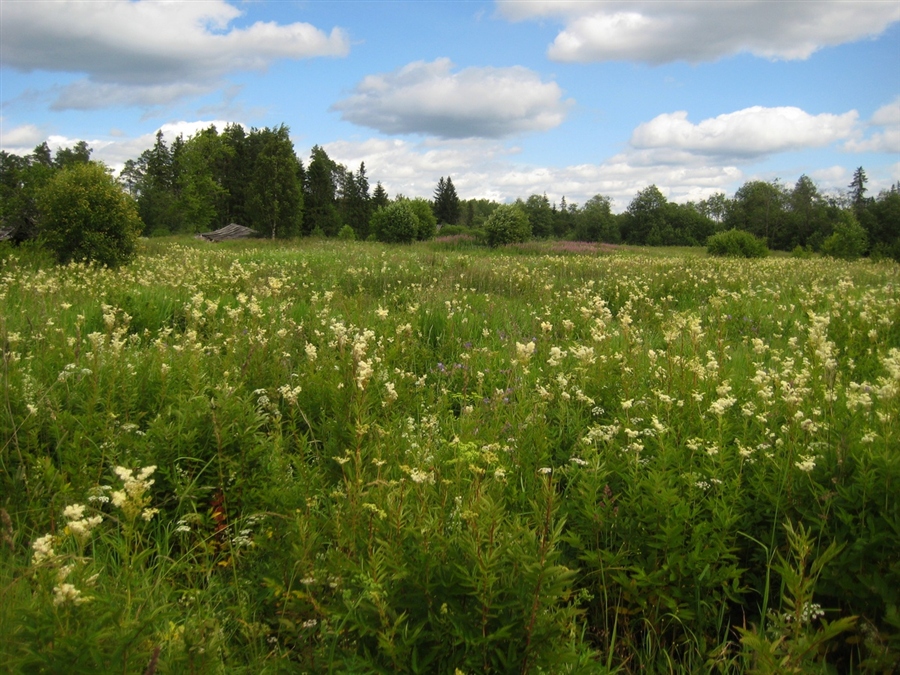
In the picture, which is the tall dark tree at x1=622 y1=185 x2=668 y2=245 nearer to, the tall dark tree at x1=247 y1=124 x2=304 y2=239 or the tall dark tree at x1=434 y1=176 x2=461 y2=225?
the tall dark tree at x1=434 y1=176 x2=461 y2=225

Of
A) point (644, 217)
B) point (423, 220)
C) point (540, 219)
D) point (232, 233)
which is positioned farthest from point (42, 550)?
point (540, 219)

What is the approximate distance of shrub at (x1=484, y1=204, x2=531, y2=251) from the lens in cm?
3353

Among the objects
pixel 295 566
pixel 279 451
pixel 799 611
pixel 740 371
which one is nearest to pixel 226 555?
pixel 279 451

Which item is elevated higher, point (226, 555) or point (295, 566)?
point (295, 566)

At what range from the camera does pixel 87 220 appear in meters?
15.0

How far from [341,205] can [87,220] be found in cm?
6389

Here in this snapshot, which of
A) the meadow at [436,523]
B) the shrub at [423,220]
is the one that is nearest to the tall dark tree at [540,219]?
the shrub at [423,220]

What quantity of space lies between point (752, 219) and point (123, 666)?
3191 inches

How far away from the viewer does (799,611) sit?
142 cm

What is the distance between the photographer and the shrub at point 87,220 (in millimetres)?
14828

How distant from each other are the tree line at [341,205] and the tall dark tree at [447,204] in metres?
0.16

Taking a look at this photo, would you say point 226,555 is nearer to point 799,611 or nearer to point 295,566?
point 295,566

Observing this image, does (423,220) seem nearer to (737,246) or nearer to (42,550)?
(737,246)

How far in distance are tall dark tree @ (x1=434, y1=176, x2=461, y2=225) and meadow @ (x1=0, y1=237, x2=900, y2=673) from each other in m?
87.7
